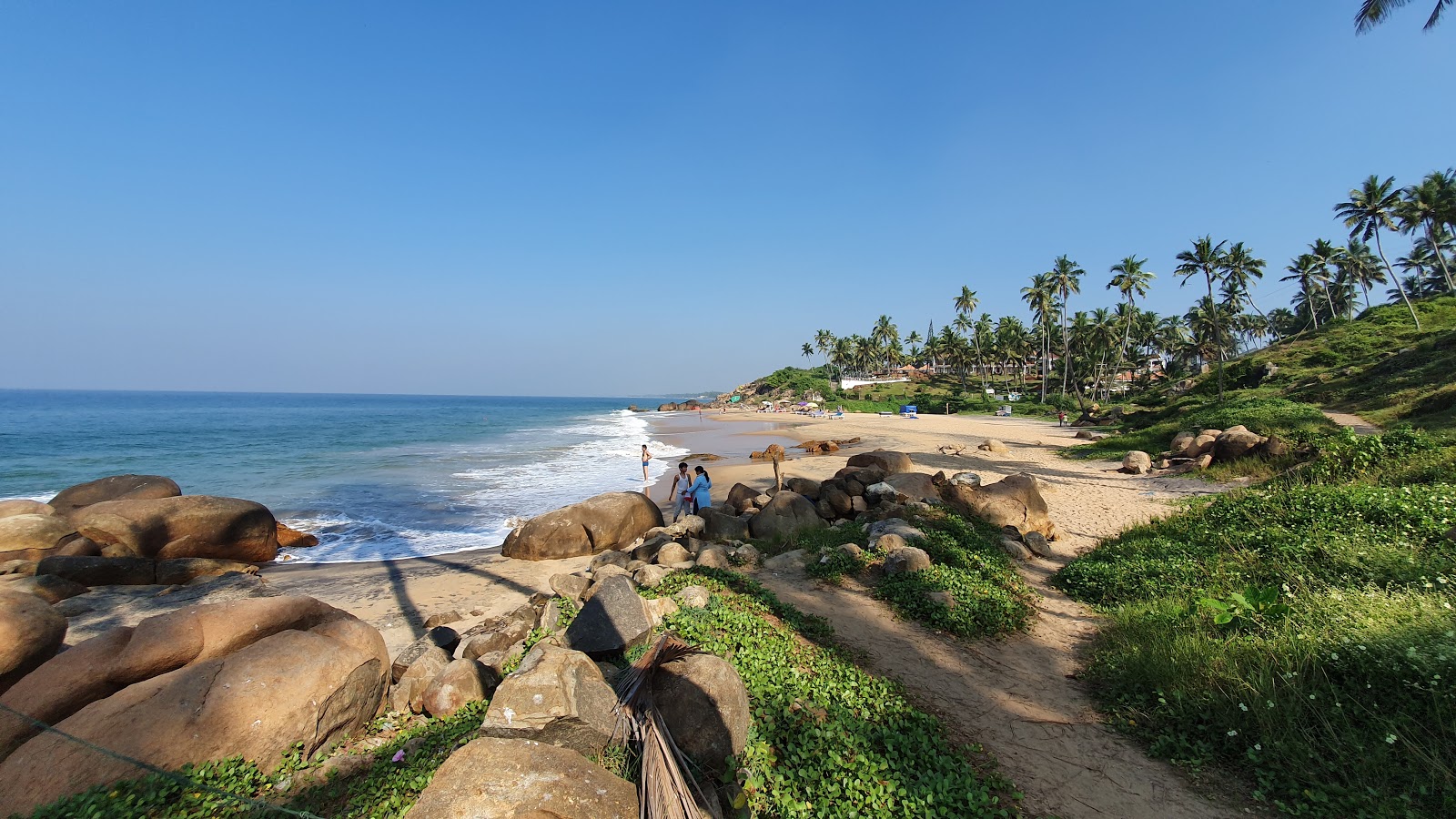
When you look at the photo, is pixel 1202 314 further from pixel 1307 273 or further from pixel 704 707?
pixel 704 707

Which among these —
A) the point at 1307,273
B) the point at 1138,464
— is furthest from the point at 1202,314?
the point at 1138,464

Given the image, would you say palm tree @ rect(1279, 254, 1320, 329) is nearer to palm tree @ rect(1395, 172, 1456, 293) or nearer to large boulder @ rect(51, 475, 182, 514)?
palm tree @ rect(1395, 172, 1456, 293)

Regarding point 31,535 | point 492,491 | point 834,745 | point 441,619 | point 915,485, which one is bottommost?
point 492,491

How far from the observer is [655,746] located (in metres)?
3.74

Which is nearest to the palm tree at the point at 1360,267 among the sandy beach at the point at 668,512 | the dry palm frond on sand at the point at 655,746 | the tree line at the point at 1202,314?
the tree line at the point at 1202,314

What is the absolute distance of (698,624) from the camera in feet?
19.4

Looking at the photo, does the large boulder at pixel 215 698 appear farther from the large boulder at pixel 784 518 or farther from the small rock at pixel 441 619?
the large boulder at pixel 784 518

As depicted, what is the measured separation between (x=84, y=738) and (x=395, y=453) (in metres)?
37.6

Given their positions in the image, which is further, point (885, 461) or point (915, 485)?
point (885, 461)

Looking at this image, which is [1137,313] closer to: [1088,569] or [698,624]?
[1088,569]

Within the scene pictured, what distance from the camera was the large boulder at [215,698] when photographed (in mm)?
3859

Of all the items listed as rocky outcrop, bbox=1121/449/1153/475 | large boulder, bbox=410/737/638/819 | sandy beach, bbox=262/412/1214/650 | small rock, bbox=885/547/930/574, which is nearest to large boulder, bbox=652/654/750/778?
large boulder, bbox=410/737/638/819

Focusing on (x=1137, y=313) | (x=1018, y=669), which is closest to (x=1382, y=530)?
(x=1018, y=669)

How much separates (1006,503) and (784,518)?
17.5 feet
